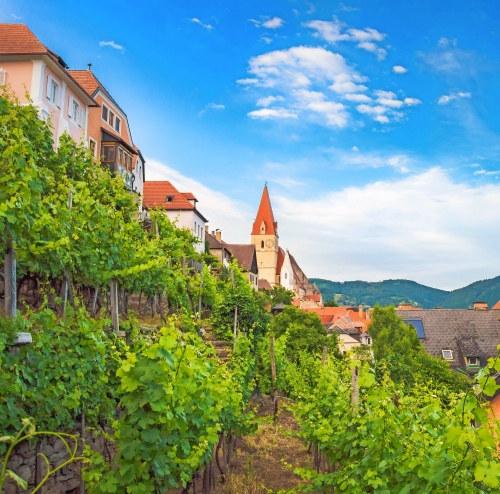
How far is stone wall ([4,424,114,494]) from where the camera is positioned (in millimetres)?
5035

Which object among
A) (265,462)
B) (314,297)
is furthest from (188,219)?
(314,297)

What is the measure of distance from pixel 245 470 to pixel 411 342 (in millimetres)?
23890

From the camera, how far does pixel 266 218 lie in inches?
3878

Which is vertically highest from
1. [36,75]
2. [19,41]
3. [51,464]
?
[19,41]

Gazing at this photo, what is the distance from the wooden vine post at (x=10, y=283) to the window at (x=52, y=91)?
15587 millimetres

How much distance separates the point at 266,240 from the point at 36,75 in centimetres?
8136

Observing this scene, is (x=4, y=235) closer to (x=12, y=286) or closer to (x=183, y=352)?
(x=12, y=286)

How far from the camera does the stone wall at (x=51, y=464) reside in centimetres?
503

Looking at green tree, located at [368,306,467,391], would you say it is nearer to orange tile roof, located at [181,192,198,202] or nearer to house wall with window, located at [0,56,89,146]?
house wall with window, located at [0,56,89,146]

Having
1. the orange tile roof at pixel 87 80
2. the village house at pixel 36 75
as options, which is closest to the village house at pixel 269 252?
the orange tile roof at pixel 87 80

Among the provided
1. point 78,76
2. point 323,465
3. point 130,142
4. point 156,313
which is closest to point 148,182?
point 130,142

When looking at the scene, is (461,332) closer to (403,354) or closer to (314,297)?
(403,354)

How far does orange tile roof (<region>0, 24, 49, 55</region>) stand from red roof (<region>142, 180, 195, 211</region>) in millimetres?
20056

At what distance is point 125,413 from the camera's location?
13.9 ft
